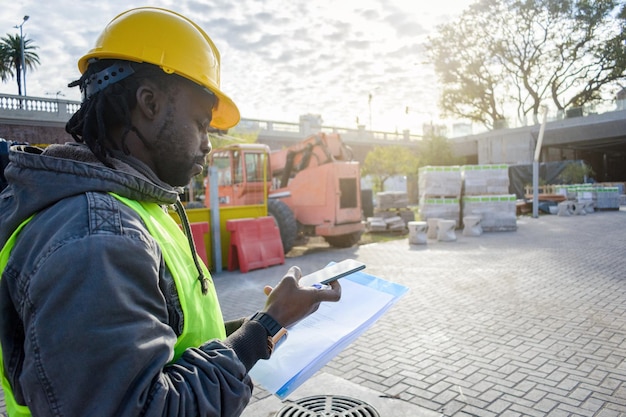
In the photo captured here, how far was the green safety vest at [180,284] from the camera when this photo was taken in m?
1.24

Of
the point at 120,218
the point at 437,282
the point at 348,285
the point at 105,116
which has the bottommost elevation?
the point at 437,282

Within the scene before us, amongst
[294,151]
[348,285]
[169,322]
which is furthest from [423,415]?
[294,151]

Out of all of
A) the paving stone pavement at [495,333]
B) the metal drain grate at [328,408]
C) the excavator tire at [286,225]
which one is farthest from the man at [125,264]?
the excavator tire at [286,225]

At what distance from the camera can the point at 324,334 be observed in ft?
6.29

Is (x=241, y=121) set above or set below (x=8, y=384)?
above

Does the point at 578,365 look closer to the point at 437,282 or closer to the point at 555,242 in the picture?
the point at 437,282

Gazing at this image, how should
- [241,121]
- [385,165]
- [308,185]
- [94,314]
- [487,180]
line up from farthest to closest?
1. [241,121]
2. [385,165]
3. [487,180]
4. [308,185]
5. [94,314]

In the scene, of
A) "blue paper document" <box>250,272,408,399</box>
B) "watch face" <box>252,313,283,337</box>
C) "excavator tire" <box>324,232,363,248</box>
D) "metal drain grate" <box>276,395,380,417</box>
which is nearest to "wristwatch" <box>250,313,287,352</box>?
"watch face" <box>252,313,283,337</box>

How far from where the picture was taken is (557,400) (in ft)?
11.0

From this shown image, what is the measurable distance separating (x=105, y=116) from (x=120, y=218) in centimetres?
47

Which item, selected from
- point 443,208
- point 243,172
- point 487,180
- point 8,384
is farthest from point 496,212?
point 8,384

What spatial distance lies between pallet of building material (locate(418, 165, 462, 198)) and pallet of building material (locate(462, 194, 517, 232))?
0.84 meters

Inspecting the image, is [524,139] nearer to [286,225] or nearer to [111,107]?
[286,225]

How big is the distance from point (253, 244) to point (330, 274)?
7.80m
